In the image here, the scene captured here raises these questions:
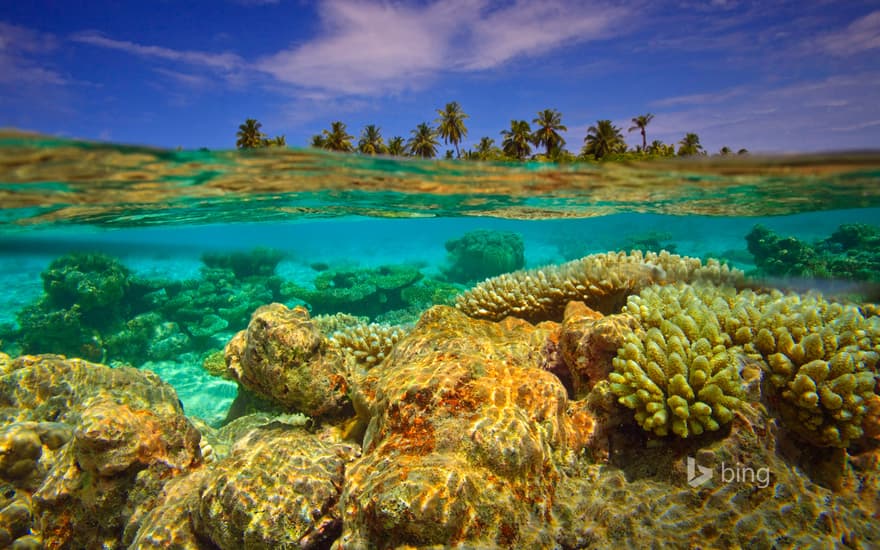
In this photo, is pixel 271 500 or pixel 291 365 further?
pixel 291 365

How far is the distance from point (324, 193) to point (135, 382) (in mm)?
9777

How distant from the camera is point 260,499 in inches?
145

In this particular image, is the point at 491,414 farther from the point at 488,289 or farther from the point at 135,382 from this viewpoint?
the point at 135,382

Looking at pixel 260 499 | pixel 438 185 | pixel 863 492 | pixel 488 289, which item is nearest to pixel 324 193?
pixel 438 185

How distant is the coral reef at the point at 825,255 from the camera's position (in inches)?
614

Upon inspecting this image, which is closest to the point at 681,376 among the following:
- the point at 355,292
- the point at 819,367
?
the point at 819,367

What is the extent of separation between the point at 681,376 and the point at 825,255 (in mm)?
19982

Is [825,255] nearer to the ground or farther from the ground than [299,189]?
nearer to the ground

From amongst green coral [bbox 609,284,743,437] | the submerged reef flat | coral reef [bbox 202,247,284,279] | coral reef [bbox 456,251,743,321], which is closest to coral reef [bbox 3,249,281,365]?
coral reef [bbox 202,247,284,279]

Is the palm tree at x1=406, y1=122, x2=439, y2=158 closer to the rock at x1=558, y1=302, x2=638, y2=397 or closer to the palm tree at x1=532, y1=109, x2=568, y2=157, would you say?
the palm tree at x1=532, y1=109, x2=568, y2=157

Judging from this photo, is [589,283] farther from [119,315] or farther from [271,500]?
[119,315]

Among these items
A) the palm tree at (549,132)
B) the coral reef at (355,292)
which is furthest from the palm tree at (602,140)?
the coral reef at (355,292)

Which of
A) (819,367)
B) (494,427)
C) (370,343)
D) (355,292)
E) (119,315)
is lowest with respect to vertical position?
(119,315)

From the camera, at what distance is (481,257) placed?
22828 millimetres
